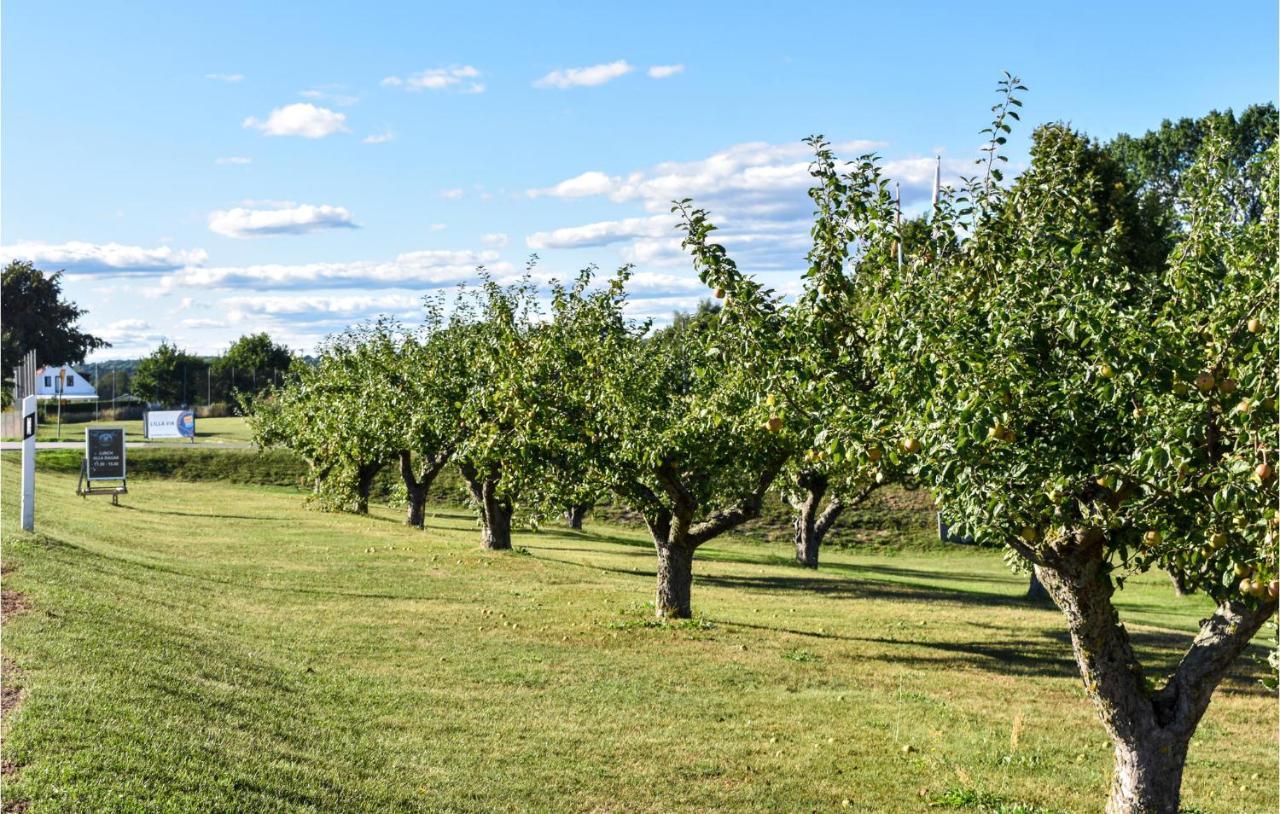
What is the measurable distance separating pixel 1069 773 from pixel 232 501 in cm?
3785

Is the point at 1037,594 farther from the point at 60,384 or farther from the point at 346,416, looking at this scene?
the point at 60,384

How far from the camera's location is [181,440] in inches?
2657

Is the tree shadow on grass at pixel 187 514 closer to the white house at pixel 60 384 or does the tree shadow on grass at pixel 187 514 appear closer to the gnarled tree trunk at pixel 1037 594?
the gnarled tree trunk at pixel 1037 594

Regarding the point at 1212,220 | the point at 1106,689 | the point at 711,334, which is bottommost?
the point at 1106,689

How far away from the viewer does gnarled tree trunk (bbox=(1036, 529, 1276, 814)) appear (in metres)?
10.4

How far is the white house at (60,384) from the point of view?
69569mm

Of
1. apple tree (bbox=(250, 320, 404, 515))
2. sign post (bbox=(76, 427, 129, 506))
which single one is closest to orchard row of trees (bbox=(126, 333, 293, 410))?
apple tree (bbox=(250, 320, 404, 515))

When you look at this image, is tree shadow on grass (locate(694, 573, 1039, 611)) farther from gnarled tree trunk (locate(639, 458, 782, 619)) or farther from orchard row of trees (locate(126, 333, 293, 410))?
orchard row of trees (locate(126, 333, 293, 410))

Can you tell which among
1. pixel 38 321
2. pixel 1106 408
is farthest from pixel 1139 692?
pixel 38 321

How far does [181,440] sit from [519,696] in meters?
58.8

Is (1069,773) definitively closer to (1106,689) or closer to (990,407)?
(1106,689)

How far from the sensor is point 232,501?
44.3 metres

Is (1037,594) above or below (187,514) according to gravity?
below

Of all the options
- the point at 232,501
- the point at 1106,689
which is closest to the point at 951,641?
the point at 1106,689
